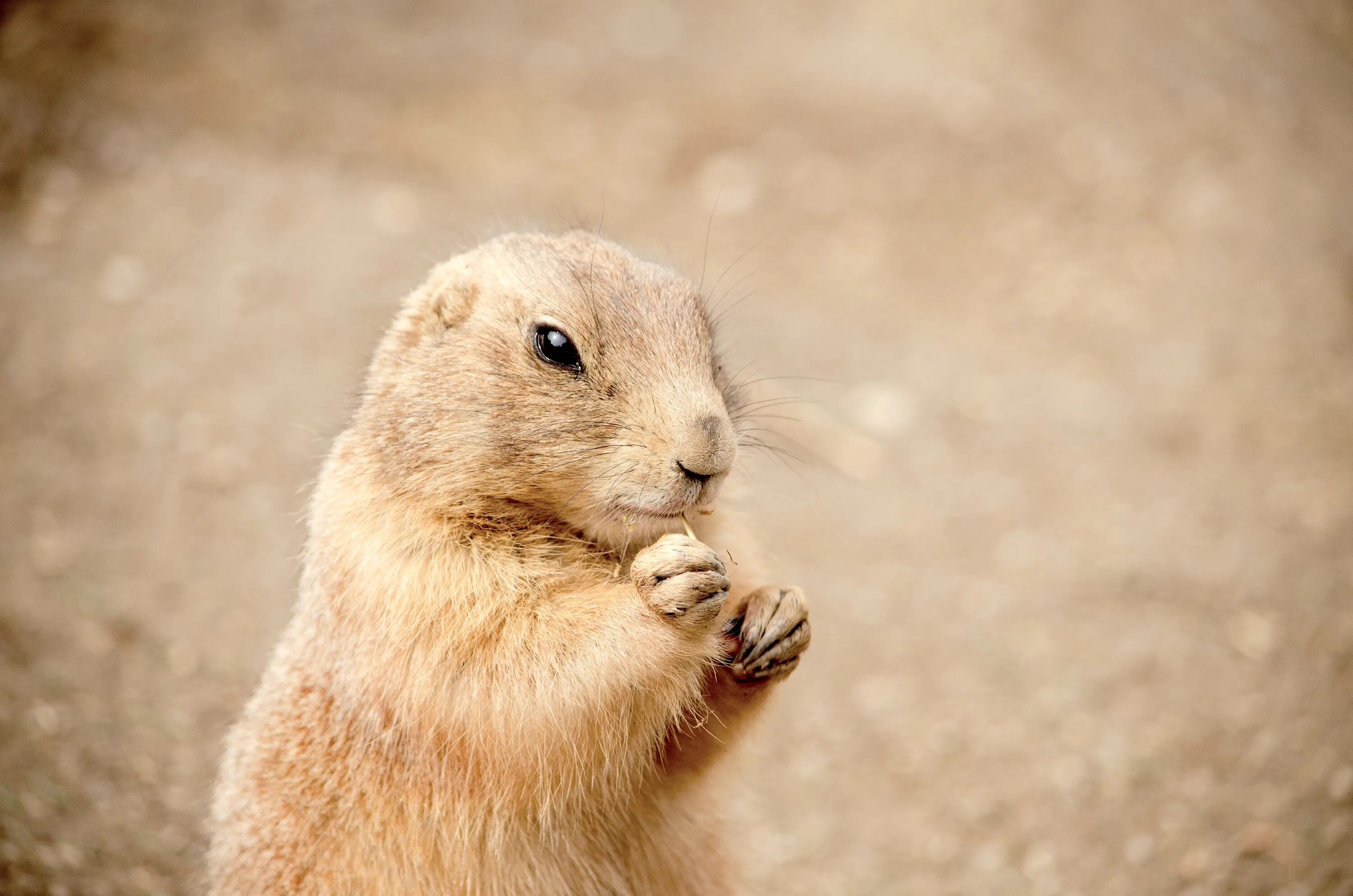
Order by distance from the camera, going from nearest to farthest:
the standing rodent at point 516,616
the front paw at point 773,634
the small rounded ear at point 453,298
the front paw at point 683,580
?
1. the front paw at point 683,580
2. the standing rodent at point 516,616
3. the front paw at point 773,634
4. the small rounded ear at point 453,298

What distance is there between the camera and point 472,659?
267cm

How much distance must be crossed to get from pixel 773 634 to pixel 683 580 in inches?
15.5

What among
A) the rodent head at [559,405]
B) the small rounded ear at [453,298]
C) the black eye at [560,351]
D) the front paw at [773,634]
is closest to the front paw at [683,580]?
the rodent head at [559,405]

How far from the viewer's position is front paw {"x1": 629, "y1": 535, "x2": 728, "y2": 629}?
8.30 feet

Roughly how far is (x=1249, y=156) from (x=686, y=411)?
7.61 m

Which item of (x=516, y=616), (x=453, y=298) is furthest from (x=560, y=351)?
(x=516, y=616)

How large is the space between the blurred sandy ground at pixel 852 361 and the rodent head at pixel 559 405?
1033mm

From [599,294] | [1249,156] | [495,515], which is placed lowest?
[495,515]

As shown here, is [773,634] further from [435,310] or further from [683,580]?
[435,310]

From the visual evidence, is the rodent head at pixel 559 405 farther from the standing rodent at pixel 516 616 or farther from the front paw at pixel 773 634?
the front paw at pixel 773 634

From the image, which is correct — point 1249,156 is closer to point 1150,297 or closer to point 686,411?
point 1150,297

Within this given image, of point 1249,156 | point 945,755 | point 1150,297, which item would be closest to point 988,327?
point 1150,297

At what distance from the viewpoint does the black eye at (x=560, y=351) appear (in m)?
2.86

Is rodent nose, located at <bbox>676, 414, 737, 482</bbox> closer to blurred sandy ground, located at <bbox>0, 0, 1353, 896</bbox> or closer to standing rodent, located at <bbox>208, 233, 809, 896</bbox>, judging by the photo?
standing rodent, located at <bbox>208, 233, 809, 896</bbox>
